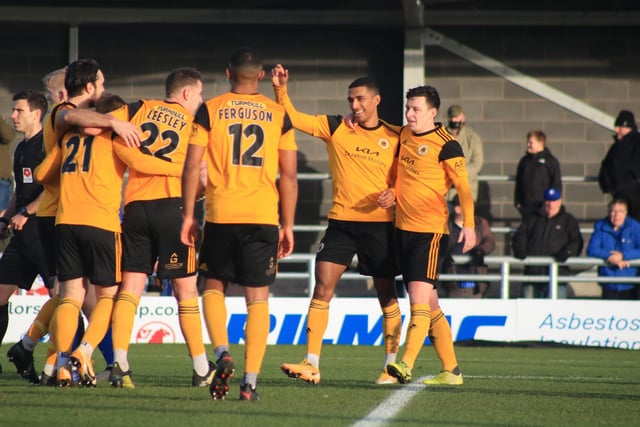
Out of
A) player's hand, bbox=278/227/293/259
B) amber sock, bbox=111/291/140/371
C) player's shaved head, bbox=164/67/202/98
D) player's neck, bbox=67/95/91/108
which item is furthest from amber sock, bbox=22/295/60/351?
player's hand, bbox=278/227/293/259

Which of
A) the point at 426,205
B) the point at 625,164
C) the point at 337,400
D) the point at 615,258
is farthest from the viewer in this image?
the point at 625,164

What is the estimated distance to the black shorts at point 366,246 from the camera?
28.8 ft

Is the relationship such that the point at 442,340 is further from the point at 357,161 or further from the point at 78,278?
the point at 78,278

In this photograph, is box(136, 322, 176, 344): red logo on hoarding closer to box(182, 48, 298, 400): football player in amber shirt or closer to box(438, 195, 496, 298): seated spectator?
box(438, 195, 496, 298): seated spectator

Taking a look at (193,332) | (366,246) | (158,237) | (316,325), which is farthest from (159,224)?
(366,246)

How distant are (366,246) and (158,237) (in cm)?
174

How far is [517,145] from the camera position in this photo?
1764cm

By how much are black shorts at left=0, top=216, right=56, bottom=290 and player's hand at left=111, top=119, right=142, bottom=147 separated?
1.47 meters

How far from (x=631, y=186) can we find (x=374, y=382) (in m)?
7.76

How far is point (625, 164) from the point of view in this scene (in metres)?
15.4

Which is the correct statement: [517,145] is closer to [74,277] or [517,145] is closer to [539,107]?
[539,107]

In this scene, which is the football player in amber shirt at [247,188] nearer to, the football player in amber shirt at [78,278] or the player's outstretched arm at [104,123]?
the player's outstretched arm at [104,123]

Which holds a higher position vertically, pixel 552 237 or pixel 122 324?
pixel 122 324

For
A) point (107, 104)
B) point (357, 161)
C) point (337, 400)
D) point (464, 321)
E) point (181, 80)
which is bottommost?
point (464, 321)
